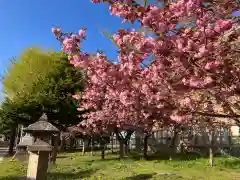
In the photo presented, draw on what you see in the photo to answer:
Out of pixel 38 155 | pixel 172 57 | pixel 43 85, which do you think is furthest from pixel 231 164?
pixel 43 85

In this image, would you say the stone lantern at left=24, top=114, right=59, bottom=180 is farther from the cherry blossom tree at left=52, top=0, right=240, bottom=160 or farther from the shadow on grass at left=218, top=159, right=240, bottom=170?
the shadow on grass at left=218, top=159, right=240, bottom=170

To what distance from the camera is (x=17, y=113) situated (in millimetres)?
25797

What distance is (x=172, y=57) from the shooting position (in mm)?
4070

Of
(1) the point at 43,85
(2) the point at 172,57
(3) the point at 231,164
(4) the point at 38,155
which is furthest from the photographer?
(1) the point at 43,85

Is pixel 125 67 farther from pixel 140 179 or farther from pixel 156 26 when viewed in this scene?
pixel 140 179

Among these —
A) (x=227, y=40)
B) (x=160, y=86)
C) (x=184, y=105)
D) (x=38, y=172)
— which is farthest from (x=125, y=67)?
(x=38, y=172)

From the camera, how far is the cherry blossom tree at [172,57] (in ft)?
12.3

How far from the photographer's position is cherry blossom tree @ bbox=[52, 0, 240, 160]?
3762mm

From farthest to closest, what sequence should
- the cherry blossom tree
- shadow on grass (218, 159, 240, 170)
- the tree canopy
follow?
the tree canopy, shadow on grass (218, 159, 240, 170), the cherry blossom tree

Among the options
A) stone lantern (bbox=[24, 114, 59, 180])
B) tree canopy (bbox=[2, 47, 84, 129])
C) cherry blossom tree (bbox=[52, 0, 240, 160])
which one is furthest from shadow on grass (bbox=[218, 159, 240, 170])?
tree canopy (bbox=[2, 47, 84, 129])

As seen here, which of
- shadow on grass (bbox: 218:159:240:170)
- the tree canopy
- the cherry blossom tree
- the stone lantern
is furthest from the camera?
the tree canopy

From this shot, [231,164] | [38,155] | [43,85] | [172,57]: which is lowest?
[231,164]

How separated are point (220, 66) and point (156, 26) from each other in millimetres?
1139

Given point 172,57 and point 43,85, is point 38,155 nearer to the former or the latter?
point 172,57
